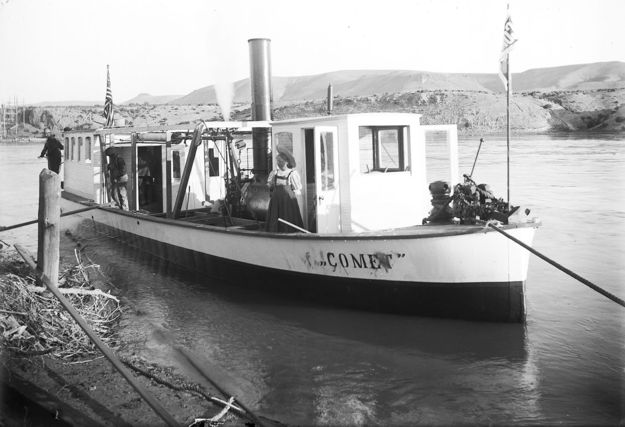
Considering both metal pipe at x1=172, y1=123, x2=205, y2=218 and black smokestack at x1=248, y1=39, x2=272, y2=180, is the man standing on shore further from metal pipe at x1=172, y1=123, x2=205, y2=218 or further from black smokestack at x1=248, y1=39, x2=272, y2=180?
black smokestack at x1=248, y1=39, x2=272, y2=180

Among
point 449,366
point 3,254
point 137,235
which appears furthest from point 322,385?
point 137,235

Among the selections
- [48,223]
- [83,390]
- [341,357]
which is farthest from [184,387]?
[48,223]

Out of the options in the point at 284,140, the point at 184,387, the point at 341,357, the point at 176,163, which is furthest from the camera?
the point at 176,163

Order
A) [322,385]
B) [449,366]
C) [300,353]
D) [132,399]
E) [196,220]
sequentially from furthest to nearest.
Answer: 1. [196,220]
2. [300,353]
3. [449,366]
4. [322,385]
5. [132,399]

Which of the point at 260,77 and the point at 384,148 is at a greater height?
the point at 260,77

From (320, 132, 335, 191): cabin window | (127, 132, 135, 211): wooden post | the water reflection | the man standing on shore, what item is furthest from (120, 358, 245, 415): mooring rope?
the man standing on shore

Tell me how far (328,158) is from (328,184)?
15.7 inches

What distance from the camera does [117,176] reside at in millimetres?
14914

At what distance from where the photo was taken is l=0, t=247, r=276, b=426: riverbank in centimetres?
601

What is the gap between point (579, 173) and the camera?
26812mm

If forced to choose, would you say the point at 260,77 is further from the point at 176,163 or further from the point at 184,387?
the point at 184,387

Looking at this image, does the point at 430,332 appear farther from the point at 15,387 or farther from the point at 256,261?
the point at 15,387

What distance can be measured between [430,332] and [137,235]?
783cm

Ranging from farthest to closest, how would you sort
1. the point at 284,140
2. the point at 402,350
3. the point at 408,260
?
the point at 284,140
the point at 408,260
the point at 402,350
